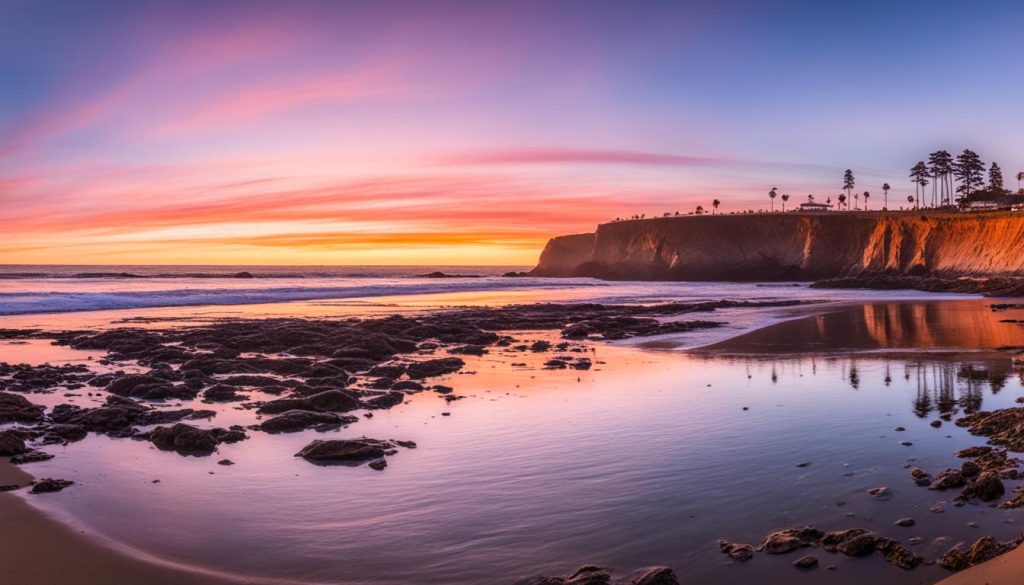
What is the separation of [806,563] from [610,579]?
164cm

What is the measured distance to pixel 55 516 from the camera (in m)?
7.48

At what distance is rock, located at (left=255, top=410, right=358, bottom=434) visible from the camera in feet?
38.4

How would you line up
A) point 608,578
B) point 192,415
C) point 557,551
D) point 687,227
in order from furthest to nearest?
point 687,227 → point 192,415 → point 557,551 → point 608,578

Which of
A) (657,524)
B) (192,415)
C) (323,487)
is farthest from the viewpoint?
(192,415)

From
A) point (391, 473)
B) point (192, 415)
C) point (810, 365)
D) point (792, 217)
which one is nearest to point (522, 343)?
point (810, 365)

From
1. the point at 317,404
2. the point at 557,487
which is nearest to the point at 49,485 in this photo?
the point at 317,404

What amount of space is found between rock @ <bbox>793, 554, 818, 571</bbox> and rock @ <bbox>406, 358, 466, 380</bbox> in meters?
11.8

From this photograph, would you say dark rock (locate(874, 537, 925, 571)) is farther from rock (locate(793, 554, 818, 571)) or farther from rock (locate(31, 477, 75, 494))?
rock (locate(31, 477, 75, 494))

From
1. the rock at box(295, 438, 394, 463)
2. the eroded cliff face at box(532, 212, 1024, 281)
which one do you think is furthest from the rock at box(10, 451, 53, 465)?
the eroded cliff face at box(532, 212, 1024, 281)

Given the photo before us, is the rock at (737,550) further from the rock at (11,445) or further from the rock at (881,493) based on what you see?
the rock at (11,445)

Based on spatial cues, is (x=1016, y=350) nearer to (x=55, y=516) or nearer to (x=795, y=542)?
(x=795, y=542)

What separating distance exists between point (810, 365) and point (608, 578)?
13925 millimetres

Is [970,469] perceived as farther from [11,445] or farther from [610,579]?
[11,445]

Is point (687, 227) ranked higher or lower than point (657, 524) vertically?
higher
